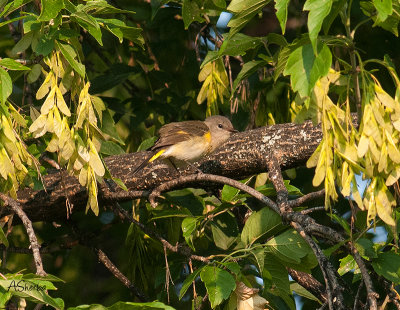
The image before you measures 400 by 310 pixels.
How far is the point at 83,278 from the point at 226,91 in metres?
2.65

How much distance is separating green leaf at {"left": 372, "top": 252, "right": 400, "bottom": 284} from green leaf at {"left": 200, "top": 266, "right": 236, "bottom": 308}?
0.70 meters

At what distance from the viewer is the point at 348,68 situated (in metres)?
2.90

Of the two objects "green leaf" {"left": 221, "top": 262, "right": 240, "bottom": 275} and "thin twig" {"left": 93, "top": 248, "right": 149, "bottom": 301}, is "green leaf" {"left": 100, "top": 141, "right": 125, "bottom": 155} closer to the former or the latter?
"thin twig" {"left": 93, "top": 248, "right": 149, "bottom": 301}

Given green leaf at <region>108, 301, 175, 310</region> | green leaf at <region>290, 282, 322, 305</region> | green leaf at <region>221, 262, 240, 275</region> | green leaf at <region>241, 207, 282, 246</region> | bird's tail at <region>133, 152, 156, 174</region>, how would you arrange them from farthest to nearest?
bird's tail at <region>133, 152, 156, 174</region> → green leaf at <region>290, 282, 322, 305</region> → green leaf at <region>241, 207, 282, 246</region> → green leaf at <region>221, 262, 240, 275</region> → green leaf at <region>108, 301, 175, 310</region>

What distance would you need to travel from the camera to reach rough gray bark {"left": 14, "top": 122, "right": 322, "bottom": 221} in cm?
459

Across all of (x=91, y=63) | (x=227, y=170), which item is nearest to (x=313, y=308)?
(x=227, y=170)

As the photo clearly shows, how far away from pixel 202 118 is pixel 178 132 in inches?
31.0

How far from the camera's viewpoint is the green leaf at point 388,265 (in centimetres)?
327

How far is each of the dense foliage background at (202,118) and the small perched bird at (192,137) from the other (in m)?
0.20

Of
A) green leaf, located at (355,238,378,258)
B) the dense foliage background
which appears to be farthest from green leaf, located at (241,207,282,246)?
green leaf, located at (355,238,378,258)

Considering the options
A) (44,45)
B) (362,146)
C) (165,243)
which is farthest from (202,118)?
(362,146)

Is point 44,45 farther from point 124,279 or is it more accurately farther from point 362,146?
point 124,279

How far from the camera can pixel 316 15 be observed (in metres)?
2.49

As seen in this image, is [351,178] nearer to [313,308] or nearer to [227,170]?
[227,170]
